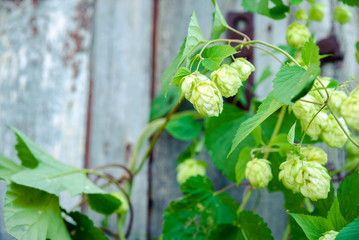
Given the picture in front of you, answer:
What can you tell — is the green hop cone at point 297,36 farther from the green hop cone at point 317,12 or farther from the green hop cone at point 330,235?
the green hop cone at point 330,235

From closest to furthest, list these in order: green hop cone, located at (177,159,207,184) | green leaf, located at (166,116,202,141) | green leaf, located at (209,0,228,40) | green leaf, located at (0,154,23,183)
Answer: green leaf, located at (209,0,228,40) < green leaf, located at (0,154,23,183) < green hop cone, located at (177,159,207,184) < green leaf, located at (166,116,202,141)

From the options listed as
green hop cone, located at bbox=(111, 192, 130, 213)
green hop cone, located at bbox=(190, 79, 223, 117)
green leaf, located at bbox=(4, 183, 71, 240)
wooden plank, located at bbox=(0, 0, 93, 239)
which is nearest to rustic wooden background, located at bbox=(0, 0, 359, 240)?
wooden plank, located at bbox=(0, 0, 93, 239)

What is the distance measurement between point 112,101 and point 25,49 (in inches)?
13.0

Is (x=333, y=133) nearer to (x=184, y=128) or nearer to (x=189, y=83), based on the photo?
(x=189, y=83)

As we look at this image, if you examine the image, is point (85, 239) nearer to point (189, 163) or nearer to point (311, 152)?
point (189, 163)

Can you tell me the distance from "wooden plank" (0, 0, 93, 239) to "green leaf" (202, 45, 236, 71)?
0.79 metres

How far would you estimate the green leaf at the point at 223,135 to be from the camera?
909mm

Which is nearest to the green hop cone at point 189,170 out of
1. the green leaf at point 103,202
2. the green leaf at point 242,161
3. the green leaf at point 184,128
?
the green leaf at point 184,128

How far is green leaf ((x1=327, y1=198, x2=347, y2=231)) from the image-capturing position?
21.9 inches

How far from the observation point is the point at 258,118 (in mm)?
532

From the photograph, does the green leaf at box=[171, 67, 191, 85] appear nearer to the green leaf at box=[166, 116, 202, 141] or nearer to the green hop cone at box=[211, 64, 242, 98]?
the green hop cone at box=[211, 64, 242, 98]

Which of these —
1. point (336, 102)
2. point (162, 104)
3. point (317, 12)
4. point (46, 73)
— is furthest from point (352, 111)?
point (46, 73)

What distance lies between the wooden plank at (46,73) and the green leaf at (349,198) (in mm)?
860

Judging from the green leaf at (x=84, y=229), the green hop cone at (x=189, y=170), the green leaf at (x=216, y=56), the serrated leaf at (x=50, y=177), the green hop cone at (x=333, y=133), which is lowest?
the green leaf at (x=84, y=229)
